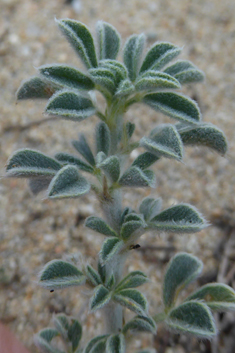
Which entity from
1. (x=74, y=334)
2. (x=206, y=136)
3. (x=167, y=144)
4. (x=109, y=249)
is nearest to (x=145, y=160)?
(x=167, y=144)

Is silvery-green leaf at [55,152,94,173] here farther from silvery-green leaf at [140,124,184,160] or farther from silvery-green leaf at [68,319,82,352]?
silvery-green leaf at [68,319,82,352]

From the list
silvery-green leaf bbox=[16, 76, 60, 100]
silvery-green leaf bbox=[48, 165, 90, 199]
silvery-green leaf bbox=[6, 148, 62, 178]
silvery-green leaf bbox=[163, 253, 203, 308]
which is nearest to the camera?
silvery-green leaf bbox=[48, 165, 90, 199]

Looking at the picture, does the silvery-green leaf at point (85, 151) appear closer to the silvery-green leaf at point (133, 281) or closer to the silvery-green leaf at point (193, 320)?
the silvery-green leaf at point (133, 281)

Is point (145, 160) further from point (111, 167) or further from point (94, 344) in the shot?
point (94, 344)

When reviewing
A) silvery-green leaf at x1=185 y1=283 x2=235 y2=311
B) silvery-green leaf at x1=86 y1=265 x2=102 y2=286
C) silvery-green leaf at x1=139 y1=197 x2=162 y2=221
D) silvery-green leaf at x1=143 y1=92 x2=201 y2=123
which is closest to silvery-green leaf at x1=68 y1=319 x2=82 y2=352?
silvery-green leaf at x1=86 y1=265 x2=102 y2=286

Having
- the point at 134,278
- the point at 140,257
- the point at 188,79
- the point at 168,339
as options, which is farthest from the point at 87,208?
the point at 188,79

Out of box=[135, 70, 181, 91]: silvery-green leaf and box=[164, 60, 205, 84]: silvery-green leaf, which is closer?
box=[135, 70, 181, 91]: silvery-green leaf

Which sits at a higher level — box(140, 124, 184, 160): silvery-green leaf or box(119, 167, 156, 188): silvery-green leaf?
box(140, 124, 184, 160): silvery-green leaf
